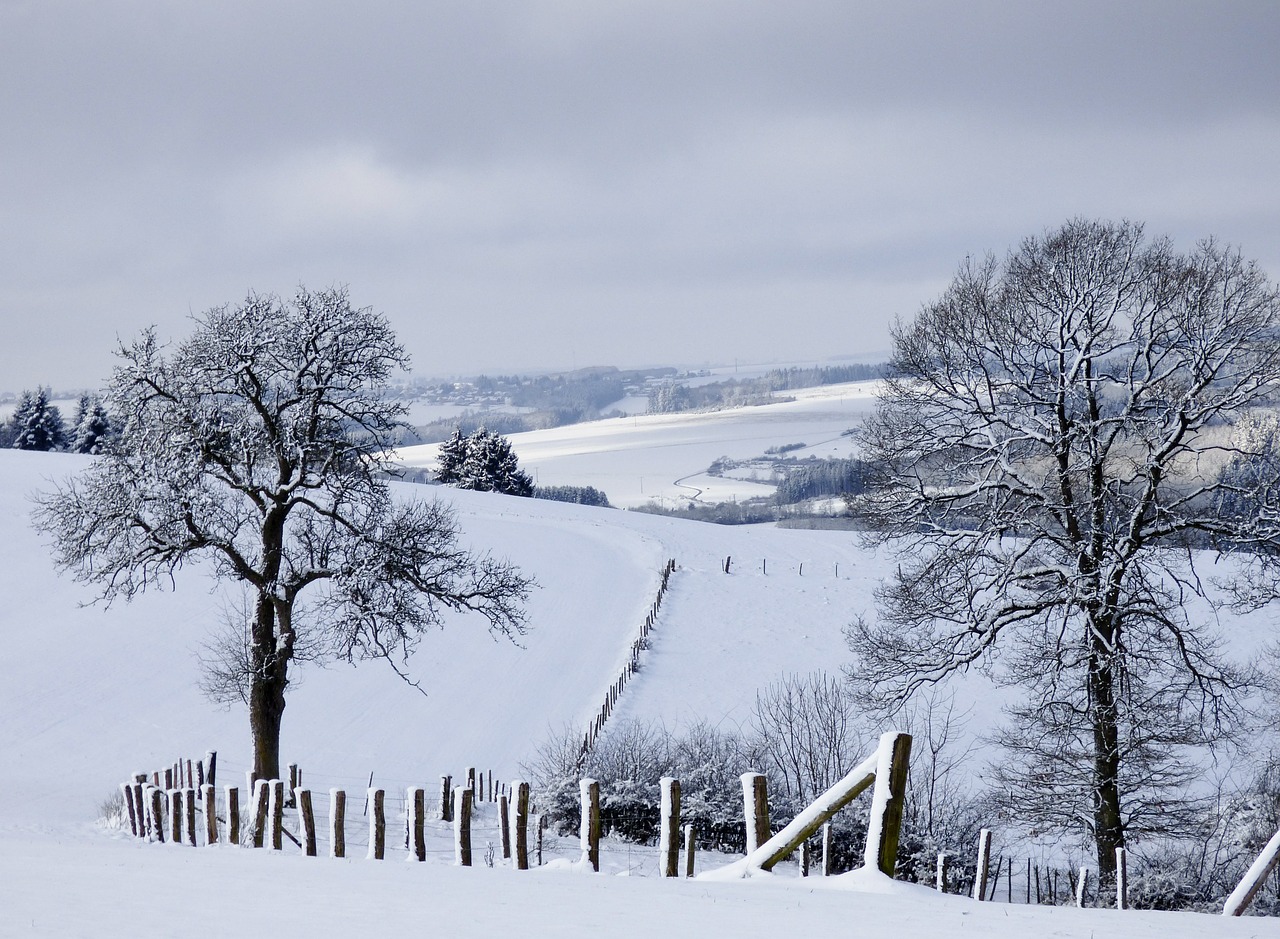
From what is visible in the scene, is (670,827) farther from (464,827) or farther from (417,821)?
(417,821)

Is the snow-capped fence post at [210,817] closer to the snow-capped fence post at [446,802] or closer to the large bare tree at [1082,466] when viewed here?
the snow-capped fence post at [446,802]

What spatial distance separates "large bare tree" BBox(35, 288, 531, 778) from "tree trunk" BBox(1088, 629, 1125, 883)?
10.8 m

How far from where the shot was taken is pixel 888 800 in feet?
24.6

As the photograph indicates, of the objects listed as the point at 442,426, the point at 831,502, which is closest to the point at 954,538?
the point at 831,502

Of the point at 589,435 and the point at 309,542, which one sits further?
the point at 589,435

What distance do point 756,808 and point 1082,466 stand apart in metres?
8.20

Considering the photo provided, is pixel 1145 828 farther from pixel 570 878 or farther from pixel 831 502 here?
pixel 831 502

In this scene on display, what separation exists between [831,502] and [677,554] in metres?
30.2

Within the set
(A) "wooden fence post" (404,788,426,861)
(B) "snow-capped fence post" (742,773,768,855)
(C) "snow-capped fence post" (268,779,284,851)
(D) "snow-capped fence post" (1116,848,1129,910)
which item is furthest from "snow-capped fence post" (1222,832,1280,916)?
(C) "snow-capped fence post" (268,779,284,851)

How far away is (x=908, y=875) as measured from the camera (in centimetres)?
1577

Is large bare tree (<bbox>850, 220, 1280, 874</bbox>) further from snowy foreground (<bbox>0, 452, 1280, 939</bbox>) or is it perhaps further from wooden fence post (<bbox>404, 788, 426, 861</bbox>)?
wooden fence post (<bbox>404, 788, 426, 861</bbox>)

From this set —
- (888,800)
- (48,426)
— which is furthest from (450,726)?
(48,426)

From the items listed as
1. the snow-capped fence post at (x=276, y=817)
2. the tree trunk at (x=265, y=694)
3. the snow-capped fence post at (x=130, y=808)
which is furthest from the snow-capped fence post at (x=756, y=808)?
the tree trunk at (x=265, y=694)

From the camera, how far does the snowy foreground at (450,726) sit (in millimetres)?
6223
